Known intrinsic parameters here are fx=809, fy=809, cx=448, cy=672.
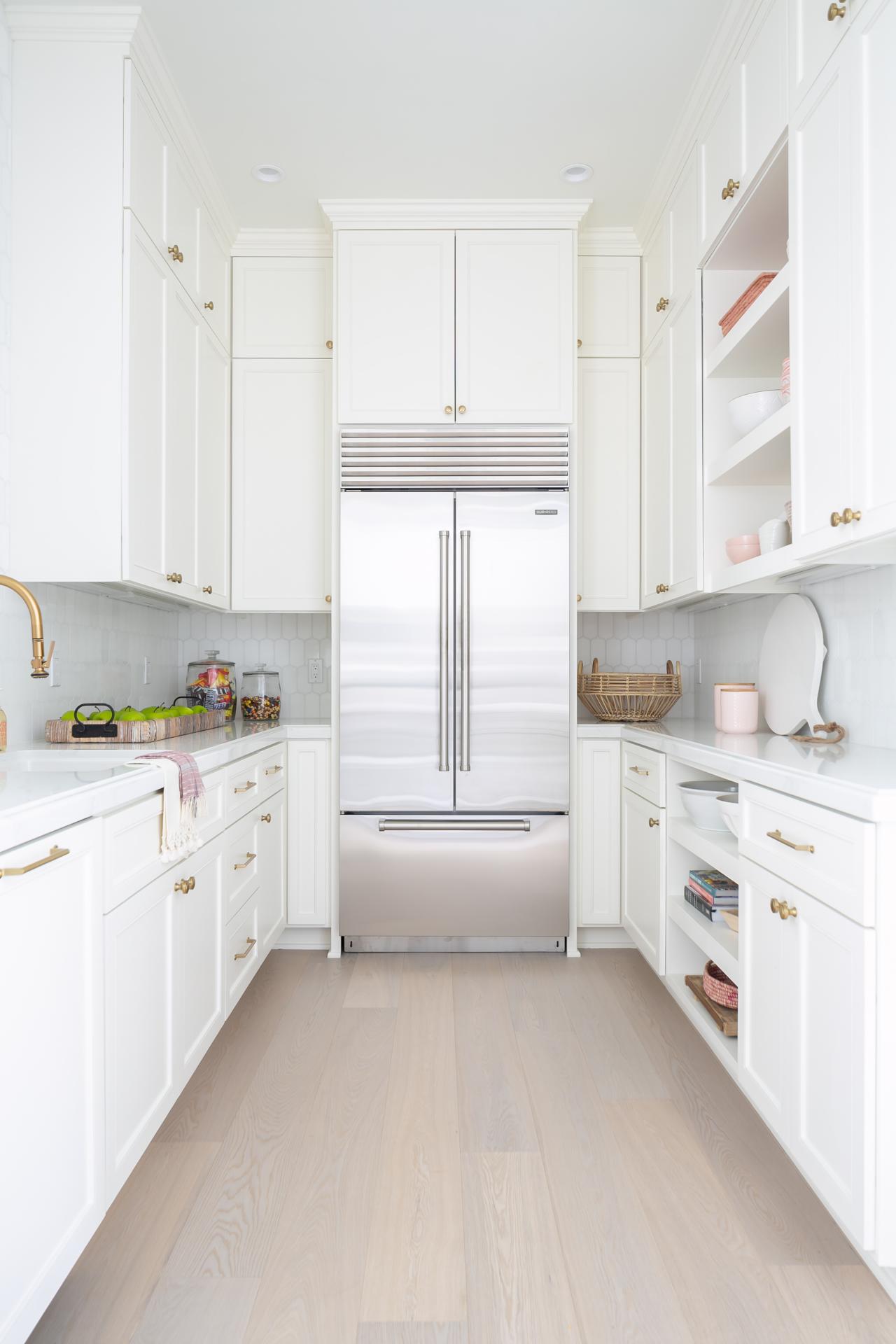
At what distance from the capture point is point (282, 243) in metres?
3.41

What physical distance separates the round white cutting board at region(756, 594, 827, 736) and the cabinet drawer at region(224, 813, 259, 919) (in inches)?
69.7

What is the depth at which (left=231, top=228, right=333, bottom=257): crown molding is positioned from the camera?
340cm

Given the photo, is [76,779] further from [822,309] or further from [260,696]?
[260,696]

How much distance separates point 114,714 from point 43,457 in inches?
30.2

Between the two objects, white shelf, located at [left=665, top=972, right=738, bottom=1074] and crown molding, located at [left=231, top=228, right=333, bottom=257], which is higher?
crown molding, located at [left=231, top=228, right=333, bottom=257]

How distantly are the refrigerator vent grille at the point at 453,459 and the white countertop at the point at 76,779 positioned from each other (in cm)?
115

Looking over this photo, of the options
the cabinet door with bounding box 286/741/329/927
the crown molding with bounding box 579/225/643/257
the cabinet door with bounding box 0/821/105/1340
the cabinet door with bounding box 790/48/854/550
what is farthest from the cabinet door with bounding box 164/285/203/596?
the cabinet door with bounding box 790/48/854/550

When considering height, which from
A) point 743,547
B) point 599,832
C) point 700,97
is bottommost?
point 599,832

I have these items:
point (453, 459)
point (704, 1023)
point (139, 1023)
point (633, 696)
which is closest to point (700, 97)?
point (453, 459)

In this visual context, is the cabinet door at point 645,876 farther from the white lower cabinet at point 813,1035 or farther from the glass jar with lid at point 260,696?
the glass jar with lid at point 260,696

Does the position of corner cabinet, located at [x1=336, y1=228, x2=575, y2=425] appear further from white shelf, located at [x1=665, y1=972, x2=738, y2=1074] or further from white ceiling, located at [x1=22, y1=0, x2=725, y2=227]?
white shelf, located at [x1=665, y1=972, x2=738, y2=1074]

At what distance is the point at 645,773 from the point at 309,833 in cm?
135

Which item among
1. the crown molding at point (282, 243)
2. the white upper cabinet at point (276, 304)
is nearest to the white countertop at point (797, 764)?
the white upper cabinet at point (276, 304)

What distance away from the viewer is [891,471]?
59.0 inches
